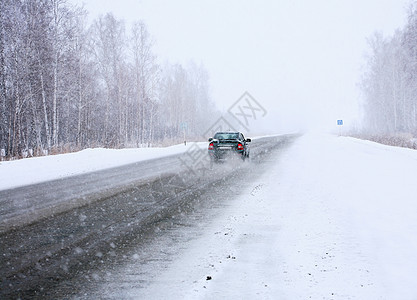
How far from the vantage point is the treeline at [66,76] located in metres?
19.6

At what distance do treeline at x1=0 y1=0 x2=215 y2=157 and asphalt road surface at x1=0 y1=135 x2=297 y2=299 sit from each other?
1105 centimetres

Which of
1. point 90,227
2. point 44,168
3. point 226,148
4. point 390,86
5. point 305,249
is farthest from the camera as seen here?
point 390,86

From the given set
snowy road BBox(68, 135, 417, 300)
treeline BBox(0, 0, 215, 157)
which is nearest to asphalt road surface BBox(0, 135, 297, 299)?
snowy road BBox(68, 135, 417, 300)

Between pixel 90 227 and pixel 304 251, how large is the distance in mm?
3442

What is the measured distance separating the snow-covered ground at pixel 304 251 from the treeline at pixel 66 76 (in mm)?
15594

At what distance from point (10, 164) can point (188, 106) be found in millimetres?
47575

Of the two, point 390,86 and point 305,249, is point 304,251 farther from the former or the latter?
point 390,86

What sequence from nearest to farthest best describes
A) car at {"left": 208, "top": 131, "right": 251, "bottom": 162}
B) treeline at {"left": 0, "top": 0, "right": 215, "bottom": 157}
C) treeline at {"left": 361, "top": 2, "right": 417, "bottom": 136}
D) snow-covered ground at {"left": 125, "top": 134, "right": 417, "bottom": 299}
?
snow-covered ground at {"left": 125, "top": 134, "right": 417, "bottom": 299}, car at {"left": 208, "top": 131, "right": 251, "bottom": 162}, treeline at {"left": 0, "top": 0, "right": 215, "bottom": 157}, treeline at {"left": 361, "top": 2, "right": 417, "bottom": 136}

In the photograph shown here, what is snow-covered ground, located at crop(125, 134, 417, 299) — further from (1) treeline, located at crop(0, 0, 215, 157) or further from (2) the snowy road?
(1) treeline, located at crop(0, 0, 215, 157)

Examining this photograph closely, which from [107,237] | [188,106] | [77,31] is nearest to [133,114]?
[77,31]

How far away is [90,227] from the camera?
538cm

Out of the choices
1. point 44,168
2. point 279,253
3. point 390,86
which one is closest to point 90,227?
point 279,253

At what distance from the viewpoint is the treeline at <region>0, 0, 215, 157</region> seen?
19578 mm

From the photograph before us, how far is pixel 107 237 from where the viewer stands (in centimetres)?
488
